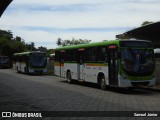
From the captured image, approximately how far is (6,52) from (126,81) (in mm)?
74124

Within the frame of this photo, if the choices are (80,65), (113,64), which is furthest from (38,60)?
(113,64)

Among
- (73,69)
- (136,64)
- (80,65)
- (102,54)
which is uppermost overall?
(102,54)

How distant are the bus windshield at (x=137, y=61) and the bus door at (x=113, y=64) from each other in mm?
534

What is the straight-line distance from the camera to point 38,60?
146 ft

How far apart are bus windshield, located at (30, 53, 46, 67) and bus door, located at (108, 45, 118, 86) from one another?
23536 mm

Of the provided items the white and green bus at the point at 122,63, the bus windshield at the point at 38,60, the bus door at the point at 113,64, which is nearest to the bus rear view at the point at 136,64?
the white and green bus at the point at 122,63

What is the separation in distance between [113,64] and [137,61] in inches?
49.9

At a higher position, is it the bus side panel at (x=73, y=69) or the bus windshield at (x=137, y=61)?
the bus windshield at (x=137, y=61)

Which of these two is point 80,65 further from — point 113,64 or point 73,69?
point 113,64

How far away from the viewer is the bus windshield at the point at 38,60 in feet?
145

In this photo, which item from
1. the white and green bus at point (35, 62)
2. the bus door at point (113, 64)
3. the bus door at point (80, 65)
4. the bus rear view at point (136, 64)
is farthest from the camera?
the white and green bus at point (35, 62)

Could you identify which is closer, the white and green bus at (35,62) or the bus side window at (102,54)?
the bus side window at (102,54)

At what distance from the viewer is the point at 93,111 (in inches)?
512

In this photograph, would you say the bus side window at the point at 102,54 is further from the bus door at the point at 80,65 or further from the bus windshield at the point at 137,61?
the bus door at the point at 80,65
